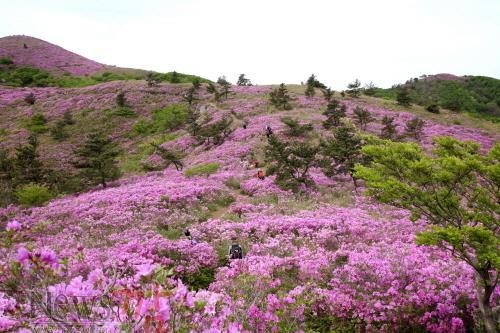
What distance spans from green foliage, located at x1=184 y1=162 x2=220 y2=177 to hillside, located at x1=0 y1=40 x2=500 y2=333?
0.45 feet

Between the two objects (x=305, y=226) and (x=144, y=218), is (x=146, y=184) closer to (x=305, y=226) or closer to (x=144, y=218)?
(x=144, y=218)

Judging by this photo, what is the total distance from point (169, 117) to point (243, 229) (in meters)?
31.5

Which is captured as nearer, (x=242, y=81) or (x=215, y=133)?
(x=215, y=133)

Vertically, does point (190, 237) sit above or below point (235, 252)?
below

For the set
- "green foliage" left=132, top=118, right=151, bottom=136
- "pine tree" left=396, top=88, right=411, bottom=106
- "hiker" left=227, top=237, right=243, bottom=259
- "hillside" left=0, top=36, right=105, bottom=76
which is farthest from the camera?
"hillside" left=0, top=36, right=105, bottom=76

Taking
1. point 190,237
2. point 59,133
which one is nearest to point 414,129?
point 190,237

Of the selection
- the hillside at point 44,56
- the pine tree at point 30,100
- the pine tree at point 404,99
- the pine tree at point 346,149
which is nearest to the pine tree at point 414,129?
the pine tree at point 346,149

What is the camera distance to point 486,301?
22.0 feet

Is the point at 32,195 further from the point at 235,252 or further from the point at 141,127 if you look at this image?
the point at 141,127

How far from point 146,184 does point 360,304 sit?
17612 millimetres

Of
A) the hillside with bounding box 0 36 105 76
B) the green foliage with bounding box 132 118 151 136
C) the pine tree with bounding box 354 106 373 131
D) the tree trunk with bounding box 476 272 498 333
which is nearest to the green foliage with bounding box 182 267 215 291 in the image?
the tree trunk with bounding box 476 272 498 333

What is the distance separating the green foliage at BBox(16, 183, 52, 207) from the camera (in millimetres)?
21172

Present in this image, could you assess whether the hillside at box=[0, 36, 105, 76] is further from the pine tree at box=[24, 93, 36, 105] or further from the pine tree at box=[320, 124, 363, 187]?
the pine tree at box=[320, 124, 363, 187]

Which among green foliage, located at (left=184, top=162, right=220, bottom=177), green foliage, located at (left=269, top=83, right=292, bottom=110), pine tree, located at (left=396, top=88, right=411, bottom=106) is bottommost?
green foliage, located at (left=184, top=162, right=220, bottom=177)
